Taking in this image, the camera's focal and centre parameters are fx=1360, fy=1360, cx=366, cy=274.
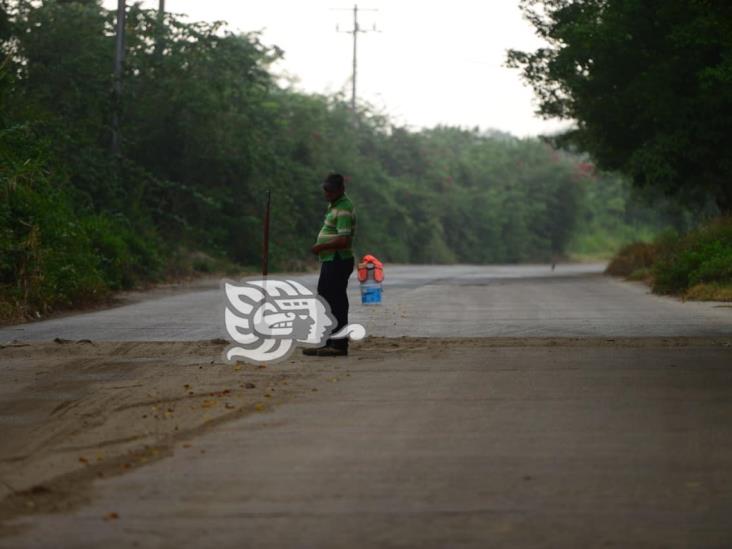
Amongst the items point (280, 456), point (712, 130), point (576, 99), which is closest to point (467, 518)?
point (280, 456)

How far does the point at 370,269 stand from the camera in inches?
894

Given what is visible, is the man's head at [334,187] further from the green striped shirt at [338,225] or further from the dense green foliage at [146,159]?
the dense green foliage at [146,159]

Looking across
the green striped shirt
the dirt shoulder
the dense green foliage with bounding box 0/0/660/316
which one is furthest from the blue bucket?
the green striped shirt

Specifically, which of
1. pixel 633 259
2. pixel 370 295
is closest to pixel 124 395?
pixel 370 295

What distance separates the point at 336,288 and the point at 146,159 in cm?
2716

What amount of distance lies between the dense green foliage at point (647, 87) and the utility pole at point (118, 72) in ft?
36.7

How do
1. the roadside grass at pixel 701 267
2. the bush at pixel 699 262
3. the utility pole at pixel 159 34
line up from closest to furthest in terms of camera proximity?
the roadside grass at pixel 701 267 < the bush at pixel 699 262 < the utility pole at pixel 159 34

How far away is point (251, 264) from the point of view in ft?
142

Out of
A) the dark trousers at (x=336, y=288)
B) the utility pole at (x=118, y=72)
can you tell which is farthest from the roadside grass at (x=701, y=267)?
the utility pole at (x=118, y=72)

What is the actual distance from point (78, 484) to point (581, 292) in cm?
2105

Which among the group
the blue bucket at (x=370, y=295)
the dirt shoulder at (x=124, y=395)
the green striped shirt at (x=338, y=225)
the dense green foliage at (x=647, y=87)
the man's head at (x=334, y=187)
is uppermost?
the dense green foliage at (x=647, y=87)

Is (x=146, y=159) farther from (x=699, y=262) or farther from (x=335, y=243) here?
(x=335, y=243)

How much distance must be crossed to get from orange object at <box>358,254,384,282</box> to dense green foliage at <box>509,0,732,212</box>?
1120 centimetres

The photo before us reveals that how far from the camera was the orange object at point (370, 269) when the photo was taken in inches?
831
